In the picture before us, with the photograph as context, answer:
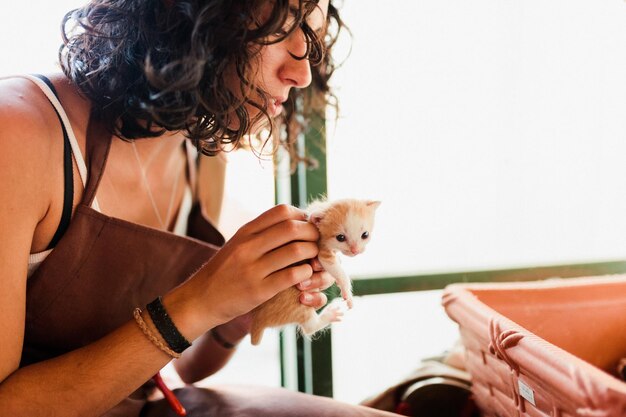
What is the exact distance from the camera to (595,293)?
50.2 inches

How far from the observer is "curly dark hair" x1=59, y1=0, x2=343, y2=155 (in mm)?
954

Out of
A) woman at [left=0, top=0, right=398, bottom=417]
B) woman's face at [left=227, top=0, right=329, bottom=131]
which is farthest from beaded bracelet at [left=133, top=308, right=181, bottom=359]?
woman's face at [left=227, top=0, right=329, bottom=131]

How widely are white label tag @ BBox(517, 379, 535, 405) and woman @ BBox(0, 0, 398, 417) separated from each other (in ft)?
1.07

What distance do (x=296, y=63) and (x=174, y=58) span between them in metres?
0.22

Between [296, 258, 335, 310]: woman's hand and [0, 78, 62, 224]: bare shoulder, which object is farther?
[296, 258, 335, 310]: woman's hand

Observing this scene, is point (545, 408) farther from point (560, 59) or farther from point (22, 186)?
point (560, 59)

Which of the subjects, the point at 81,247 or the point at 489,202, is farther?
the point at 489,202

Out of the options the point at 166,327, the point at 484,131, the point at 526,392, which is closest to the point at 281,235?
the point at 166,327

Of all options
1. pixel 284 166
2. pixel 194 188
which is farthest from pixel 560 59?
pixel 194 188

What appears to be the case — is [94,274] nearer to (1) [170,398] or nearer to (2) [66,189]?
(2) [66,189]

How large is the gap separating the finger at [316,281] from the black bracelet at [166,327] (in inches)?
9.0

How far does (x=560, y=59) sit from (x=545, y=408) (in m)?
1.25

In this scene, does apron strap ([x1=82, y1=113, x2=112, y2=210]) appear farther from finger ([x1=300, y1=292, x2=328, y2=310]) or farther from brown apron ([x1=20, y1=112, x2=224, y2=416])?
finger ([x1=300, y1=292, x2=328, y2=310])

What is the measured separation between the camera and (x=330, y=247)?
975mm
